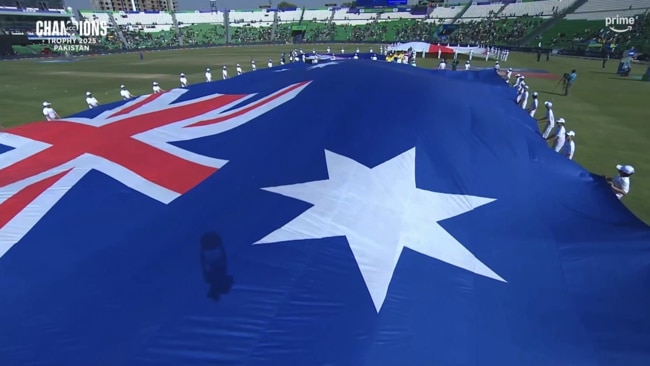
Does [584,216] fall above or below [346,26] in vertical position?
below

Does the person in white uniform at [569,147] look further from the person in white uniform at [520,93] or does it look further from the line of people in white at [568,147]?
the person in white uniform at [520,93]

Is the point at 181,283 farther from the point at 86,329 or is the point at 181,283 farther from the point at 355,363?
the point at 355,363

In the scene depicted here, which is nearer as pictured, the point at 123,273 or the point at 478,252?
the point at 123,273

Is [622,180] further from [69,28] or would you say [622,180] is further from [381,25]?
[69,28]

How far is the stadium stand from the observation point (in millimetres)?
48844

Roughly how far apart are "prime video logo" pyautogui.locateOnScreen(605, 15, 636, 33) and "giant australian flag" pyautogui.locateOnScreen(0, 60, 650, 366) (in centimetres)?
5285

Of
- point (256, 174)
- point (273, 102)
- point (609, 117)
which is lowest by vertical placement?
point (609, 117)

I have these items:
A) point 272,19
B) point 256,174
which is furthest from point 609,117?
point 272,19

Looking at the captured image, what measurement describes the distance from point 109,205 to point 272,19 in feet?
308

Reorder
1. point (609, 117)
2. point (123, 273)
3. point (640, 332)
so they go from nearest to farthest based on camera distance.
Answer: point (640, 332)
point (123, 273)
point (609, 117)

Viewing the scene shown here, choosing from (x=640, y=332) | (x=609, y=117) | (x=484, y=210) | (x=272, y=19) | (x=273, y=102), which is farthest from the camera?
(x=272, y=19)

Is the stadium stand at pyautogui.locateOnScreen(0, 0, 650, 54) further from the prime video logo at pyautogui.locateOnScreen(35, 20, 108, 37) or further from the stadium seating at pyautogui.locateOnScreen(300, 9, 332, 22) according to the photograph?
the prime video logo at pyautogui.locateOnScreen(35, 20, 108, 37)

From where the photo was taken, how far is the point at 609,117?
15.2m

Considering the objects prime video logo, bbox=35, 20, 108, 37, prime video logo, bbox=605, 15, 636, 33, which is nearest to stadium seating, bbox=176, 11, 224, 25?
prime video logo, bbox=35, 20, 108, 37
